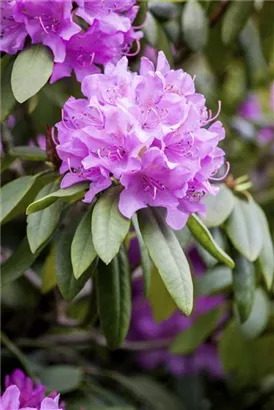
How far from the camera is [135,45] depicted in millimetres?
1244

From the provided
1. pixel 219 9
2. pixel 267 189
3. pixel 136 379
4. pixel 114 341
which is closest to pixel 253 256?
pixel 114 341

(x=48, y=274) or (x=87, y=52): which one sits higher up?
(x=87, y=52)

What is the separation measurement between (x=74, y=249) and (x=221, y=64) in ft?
2.99

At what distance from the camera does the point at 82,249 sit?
92cm

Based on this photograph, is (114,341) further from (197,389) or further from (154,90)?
(197,389)

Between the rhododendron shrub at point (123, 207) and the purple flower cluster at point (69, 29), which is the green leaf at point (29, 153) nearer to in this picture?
the rhododendron shrub at point (123, 207)

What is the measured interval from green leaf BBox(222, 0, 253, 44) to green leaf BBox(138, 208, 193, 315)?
0.51 metres

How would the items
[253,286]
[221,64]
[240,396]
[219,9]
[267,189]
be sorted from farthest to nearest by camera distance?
1. [267,189]
2. [240,396]
3. [221,64]
4. [219,9]
5. [253,286]

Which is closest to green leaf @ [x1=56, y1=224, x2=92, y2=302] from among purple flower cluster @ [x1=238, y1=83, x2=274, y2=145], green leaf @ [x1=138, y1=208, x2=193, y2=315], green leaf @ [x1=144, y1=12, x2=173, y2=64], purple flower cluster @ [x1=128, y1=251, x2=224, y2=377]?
green leaf @ [x1=138, y1=208, x2=193, y2=315]

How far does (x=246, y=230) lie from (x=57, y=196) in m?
0.35

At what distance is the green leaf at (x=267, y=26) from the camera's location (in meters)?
1.48

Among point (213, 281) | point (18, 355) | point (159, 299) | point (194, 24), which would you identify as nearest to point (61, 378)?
point (18, 355)

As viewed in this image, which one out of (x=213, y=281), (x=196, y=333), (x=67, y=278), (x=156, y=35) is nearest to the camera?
(x=67, y=278)

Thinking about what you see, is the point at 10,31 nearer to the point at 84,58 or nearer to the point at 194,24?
the point at 84,58
